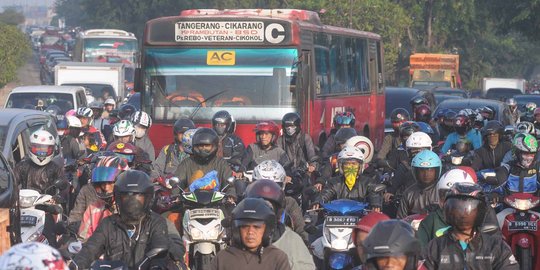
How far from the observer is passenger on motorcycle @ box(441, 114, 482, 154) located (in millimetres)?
17906

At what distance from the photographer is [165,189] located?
12.4 meters

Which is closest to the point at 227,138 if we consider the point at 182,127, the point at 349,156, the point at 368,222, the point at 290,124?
the point at 182,127

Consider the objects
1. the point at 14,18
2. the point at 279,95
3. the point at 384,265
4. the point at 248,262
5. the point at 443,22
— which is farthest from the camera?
the point at 14,18

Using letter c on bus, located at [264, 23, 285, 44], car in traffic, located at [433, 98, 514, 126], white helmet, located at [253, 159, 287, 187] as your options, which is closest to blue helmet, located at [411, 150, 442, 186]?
white helmet, located at [253, 159, 287, 187]

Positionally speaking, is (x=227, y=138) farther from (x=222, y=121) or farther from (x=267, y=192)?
(x=267, y=192)

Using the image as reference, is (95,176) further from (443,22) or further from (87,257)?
(443,22)

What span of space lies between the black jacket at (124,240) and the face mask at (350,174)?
4458 millimetres

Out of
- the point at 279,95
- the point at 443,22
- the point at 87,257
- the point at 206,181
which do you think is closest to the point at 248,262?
the point at 87,257

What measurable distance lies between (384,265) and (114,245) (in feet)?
9.54

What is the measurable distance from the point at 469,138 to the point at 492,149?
1708 millimetres

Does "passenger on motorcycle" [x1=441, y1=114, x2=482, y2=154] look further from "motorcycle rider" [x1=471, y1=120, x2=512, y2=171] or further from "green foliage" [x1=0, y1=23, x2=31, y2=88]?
"green foliage" [x1=0, y1=23, x2=31, y2=88]

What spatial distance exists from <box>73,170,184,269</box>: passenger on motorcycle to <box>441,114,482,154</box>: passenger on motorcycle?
9608 millimetres

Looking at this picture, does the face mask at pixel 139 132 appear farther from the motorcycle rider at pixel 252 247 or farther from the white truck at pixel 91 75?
the white truck at pixel 91 75

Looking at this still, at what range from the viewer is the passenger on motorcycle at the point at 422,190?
11555 millimetres
